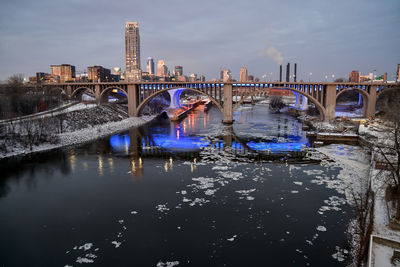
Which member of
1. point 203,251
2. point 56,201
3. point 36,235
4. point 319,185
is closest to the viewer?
point 203,251

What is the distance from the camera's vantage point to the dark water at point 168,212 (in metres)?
12.5

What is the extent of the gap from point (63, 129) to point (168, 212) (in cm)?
3183

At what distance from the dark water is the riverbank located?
434 centimetres

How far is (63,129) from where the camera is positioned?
4166cm

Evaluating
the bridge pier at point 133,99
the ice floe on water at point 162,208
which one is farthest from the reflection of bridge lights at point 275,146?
the bridge pier at point 133,99

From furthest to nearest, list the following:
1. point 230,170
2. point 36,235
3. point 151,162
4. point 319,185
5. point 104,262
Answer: point 151,162 < point 230,170 < point 319,185 < point 36,235 < point 104,262

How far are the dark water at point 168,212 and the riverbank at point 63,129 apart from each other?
4345mm

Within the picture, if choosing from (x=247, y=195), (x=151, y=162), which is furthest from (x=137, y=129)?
(x=247, y=195)

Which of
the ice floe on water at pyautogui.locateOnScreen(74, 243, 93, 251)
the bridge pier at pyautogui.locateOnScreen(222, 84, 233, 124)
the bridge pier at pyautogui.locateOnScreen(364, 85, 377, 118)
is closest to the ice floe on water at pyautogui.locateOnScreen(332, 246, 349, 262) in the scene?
the ice floe on water at pyautogui.locateOnScreen(74, 243, 93, 251)

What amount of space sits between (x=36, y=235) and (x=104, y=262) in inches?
187

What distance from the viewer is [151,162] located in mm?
28062

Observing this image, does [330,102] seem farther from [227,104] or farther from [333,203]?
[333,203]

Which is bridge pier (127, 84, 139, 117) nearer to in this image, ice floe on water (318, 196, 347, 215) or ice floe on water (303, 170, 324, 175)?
ice floe on water (303, 170, 324, 175)

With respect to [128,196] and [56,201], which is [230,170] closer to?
[128,196]
